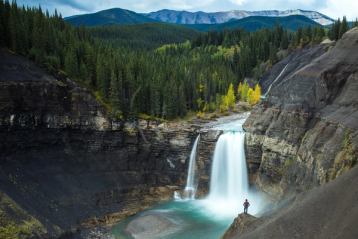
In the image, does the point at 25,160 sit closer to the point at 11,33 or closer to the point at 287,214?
the point at 11,33

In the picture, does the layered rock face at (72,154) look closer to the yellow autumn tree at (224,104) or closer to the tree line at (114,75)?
the tree line at (114,75)

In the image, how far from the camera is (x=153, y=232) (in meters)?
47.6

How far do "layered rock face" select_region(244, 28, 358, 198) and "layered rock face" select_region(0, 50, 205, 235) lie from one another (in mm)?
13012

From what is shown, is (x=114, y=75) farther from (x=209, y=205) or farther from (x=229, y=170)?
(x=209, y=205)

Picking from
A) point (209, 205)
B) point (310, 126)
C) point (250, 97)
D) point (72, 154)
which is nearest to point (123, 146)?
point (72, 154)

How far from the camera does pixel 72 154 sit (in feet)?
189

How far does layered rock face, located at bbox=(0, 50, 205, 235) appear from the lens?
50.4m

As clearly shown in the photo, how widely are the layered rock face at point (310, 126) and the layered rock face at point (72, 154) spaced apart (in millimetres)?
13012

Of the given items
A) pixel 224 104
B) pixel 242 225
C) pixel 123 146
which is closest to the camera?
pixel 242 225

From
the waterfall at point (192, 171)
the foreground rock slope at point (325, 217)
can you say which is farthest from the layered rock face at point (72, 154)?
the foreground rock slope at point (325, 217)

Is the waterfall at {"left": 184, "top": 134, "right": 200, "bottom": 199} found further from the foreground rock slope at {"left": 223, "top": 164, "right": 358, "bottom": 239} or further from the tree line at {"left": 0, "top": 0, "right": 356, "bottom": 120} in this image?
the foreground rock slope at {"left": 223, "top": 164, "right": 358, "bottom": 239}

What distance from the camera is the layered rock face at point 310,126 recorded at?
39938 mm

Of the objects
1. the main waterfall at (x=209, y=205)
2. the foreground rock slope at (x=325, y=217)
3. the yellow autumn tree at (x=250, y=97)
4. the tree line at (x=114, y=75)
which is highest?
the tree line at (x=114, y=75)

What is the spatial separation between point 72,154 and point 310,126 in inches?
1386
